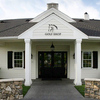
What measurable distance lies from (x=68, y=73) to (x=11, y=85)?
6.86 metres

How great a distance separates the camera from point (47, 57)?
12680 millimetres

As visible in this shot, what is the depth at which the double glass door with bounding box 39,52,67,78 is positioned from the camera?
12.5 meters

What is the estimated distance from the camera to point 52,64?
12586 millimetres

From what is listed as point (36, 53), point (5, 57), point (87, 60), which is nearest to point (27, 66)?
point (36, 53)

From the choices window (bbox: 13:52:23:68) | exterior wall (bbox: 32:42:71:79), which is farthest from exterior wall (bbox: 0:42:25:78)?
exterior wall (bbox: 32:42:71:79)

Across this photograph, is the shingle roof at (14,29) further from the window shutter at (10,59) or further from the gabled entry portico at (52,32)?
the window shutter at (10,59)

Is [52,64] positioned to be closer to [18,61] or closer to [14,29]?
[18,61]

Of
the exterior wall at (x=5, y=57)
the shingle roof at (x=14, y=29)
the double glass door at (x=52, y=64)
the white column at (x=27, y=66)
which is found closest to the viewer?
the white column at (x=27, y=66)

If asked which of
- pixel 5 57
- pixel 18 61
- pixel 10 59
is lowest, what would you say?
pixel 18 61

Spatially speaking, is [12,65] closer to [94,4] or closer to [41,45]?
[41,45]

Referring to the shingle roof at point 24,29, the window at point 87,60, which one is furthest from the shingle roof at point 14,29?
the window at point 87,60

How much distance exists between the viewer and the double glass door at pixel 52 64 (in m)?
12.5

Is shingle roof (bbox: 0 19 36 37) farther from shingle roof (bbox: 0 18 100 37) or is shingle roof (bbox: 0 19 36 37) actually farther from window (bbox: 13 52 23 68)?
window (bbox: 13 52 23 68)

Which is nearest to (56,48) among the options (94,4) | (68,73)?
(68,73)
